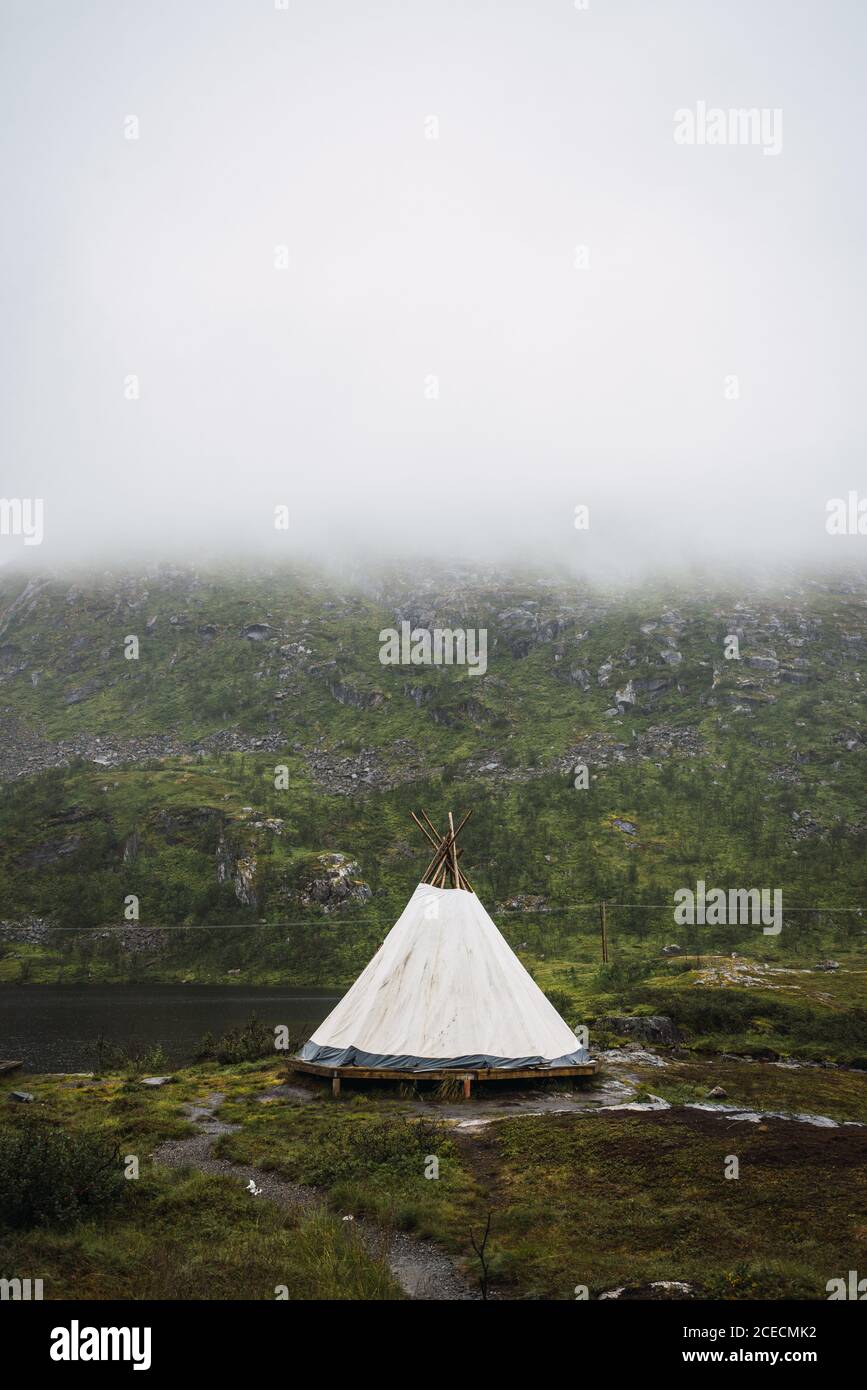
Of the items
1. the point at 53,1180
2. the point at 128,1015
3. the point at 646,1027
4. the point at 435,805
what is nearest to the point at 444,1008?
the point at 53,1180

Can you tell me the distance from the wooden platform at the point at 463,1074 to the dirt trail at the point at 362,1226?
13.7 feet

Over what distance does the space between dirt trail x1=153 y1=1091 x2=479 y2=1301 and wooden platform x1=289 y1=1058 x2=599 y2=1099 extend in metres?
4.18

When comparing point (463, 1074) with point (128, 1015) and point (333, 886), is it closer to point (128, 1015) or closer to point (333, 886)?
point (128, 1015)

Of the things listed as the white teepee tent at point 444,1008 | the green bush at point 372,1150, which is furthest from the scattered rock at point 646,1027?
the green bush at point 372,1150

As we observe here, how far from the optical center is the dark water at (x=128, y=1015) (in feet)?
167

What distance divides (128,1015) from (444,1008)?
173 ft

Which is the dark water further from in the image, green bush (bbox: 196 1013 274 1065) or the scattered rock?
the scattered rock

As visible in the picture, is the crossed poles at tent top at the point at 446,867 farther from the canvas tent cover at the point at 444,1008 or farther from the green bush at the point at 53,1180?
the green bush at the point at 53,1180

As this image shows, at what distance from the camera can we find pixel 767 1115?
81.2 ft

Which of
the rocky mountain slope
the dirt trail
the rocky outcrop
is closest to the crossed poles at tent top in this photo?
the dirt trail

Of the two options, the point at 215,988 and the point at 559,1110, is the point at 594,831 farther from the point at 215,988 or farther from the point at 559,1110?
the point at 559,1110

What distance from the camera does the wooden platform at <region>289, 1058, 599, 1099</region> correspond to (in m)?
27.2
